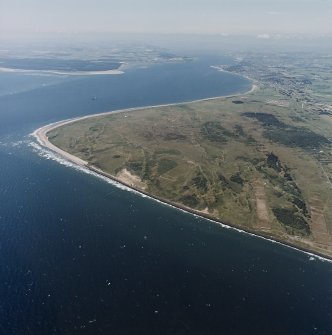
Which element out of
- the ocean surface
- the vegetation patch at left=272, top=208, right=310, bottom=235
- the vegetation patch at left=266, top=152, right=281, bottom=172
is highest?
the ocean surface

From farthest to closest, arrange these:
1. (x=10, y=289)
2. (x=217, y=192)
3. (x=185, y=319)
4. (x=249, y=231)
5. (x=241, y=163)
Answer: (x=241, y=163), (x=217, y=192), (x=249, y=231), (x=10, y=289), (x=185, y=319)

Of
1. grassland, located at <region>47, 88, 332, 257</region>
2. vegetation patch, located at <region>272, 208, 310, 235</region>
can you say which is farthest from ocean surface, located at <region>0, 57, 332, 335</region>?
vegetation patch, located at <region>272, 208, 310, 235</region>

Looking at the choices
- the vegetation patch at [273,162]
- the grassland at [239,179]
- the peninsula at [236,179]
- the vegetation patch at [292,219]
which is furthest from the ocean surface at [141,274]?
the vegetation patch at [273,162]

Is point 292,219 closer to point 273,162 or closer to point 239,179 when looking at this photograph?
point 239,179

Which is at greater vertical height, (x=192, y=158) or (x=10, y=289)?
(x=10, y=289)

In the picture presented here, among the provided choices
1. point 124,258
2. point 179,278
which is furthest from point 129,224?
point 179,278

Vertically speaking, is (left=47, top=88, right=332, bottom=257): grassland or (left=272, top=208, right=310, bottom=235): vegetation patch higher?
(left=272, top=208, right=310, bottom=235): vegetation patch

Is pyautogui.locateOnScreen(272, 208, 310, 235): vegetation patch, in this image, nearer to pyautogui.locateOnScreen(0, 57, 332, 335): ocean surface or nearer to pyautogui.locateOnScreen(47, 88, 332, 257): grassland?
pyautogui.locateOnScreen(47, 88, 332, 257): grassland

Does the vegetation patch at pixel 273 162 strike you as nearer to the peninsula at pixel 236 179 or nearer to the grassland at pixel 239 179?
the grassland at pixel 239 179

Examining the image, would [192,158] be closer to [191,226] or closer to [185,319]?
[191,226]
